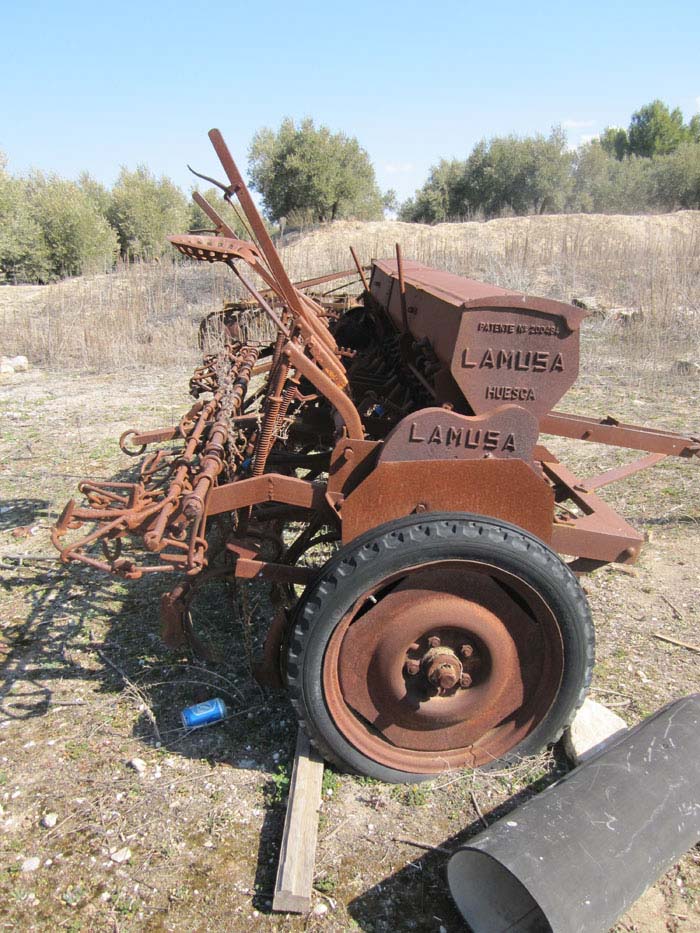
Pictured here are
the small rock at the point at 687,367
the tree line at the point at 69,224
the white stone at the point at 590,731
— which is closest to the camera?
the white stone at the point at 590,731

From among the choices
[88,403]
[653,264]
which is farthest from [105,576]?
[653,264]

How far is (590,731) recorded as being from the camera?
2.66 metres

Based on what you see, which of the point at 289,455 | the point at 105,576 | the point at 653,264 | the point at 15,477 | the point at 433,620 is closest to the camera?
the point at 433,620

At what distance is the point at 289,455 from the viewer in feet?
11.7

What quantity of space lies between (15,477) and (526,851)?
5.50 metres

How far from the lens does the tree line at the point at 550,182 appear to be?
2922 centimetres

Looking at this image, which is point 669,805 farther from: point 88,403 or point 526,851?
point 88,403

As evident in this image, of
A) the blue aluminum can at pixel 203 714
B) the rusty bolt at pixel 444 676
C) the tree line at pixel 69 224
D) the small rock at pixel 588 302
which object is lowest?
the blue aluminum can at pixel 203 714

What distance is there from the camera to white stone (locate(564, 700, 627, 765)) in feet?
8.53

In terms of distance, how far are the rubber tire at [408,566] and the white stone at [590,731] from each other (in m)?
0.42

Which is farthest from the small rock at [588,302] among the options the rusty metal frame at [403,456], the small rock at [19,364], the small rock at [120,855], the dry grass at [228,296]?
the small rock at [120,855]

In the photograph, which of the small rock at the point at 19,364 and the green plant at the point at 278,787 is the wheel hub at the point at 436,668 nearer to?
the green plant at the point at 278,787

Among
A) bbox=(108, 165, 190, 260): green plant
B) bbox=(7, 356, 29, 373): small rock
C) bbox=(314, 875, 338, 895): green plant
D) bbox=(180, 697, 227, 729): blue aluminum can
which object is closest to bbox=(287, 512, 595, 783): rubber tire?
bbox=(314, 875, 338, 895): green plant

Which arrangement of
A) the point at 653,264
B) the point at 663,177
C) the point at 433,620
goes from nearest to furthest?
the point at 433,620, the point at 653,264, the point at 663,177
